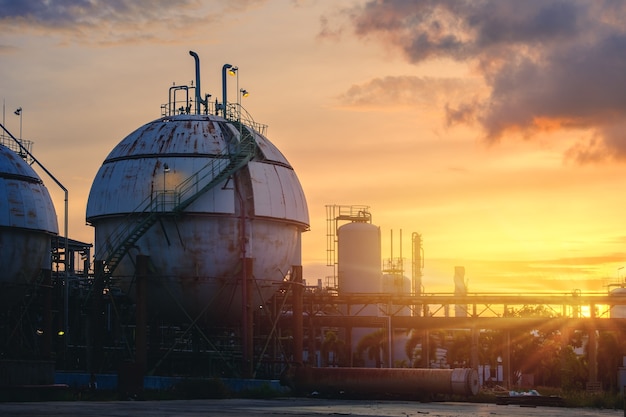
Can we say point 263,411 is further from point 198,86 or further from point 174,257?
point 198,86

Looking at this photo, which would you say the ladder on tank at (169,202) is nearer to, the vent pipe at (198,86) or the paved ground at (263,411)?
the vent pipe at (198,86)

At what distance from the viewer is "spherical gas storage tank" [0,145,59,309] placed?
5722cm

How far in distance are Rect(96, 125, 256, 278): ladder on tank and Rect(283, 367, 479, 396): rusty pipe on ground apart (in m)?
11.0

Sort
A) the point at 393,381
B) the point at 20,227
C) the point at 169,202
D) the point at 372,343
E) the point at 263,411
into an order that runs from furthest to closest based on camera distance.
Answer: the point at 372,343
the point at 20,227
the point at 169,202
the point at 393,381
the point at 263,411

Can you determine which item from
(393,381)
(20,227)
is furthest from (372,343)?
(393,381)

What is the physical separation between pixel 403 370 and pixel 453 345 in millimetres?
52280

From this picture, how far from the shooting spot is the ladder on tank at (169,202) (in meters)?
53.2

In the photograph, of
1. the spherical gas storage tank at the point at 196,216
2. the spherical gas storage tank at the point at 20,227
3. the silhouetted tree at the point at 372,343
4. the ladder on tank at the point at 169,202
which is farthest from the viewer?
the silhouetted tree at the point at 372,343

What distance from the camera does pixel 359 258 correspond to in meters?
78.1

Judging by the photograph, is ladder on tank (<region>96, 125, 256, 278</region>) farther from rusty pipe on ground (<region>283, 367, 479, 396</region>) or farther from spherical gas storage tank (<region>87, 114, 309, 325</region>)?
rusty pipe on ground (<region>283, 367, 479, 396</region>)

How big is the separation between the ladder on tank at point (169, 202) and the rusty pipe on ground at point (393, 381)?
1096 cm

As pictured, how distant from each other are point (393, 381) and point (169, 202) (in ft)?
48.1

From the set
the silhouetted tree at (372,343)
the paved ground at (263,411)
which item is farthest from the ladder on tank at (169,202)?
the silhouetted tree at (372,343)

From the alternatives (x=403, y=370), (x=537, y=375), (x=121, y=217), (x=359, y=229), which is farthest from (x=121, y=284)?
(x=537, y=375)
